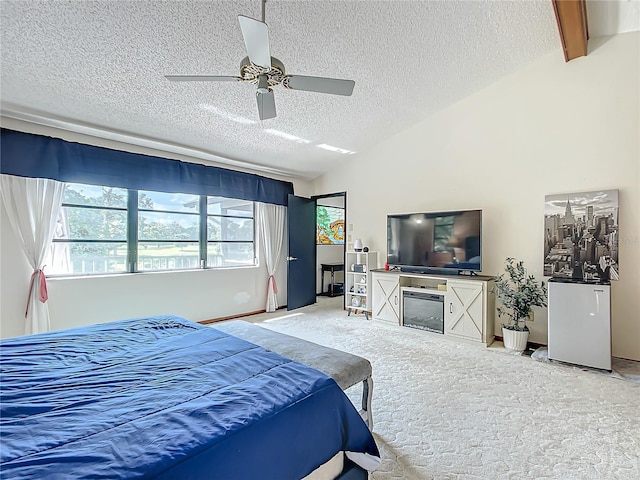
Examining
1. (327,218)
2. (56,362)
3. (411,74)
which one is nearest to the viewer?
(56,362)

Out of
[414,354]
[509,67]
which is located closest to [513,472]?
[414,354]

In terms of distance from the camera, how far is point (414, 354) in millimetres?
3646

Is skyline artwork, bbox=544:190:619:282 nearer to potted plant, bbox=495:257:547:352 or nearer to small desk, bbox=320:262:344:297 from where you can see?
potted plant, bbox=495:257:547:352

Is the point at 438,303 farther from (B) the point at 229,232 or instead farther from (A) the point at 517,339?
(B) the point at 229,232

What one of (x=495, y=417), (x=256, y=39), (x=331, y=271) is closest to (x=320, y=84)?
(x=256, y=39)

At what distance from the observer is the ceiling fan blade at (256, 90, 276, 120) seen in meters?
2.39

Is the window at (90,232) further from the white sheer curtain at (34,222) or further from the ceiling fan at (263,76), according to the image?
the ceiling fan at (263,76)

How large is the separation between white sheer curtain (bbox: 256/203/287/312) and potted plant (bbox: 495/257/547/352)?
3550 mm

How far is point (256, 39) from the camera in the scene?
1.83 meters

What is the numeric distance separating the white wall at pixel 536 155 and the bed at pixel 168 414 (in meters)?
3.56

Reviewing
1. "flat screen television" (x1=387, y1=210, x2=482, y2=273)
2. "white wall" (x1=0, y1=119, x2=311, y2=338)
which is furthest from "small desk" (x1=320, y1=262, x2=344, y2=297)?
"flat screen television" (x1=387, y1=210, x2=482, y2=273)

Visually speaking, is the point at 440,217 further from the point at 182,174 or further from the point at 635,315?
the point at 182,174

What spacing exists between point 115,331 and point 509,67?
491 cm

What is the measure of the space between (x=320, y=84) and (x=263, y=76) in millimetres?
403
